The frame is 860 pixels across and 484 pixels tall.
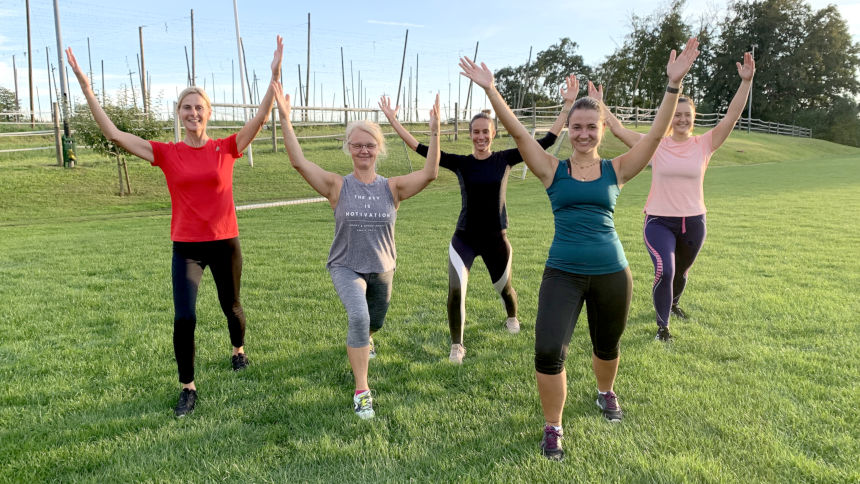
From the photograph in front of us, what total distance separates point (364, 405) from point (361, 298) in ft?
2.39

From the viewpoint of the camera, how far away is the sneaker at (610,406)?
3.20m

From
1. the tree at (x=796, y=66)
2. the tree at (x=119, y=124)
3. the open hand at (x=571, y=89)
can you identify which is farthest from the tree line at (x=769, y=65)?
the open hand at (x=571, y=89)

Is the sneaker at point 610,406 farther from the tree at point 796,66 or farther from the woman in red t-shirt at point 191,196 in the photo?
the tree at point 796,66

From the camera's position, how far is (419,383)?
12.5 feet

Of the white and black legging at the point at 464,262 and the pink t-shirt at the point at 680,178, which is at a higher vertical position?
the pink t-shirt at the point at 680,178

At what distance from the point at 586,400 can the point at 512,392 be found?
0.52 m

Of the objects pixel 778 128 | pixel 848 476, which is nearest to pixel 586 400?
pixel 848 476

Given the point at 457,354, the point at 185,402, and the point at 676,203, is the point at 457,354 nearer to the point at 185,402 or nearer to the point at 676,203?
the point at 185,402

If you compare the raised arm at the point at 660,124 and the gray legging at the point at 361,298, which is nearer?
the raised arm at the point at 660,124

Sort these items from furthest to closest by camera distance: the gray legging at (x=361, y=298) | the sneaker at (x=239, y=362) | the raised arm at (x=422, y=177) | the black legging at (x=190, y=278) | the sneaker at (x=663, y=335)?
the sneaker at (x=663, y=335)
the sneaker at (x=239, y=362)
the raised arm at (x=422, y=177)
the black legging at (x=190, y=278)
the gray legging at (x=361, y=298)

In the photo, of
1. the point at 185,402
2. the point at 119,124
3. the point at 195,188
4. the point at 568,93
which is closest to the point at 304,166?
the point at 195,188

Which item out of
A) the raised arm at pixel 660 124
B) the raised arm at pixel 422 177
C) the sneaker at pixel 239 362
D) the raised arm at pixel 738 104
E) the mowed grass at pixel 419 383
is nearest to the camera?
the mowed grass at pixel 419 383

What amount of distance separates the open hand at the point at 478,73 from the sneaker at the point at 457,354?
2.28 m

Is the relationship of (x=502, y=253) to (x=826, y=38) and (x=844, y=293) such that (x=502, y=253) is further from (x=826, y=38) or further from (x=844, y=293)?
(x=826, y=38)
